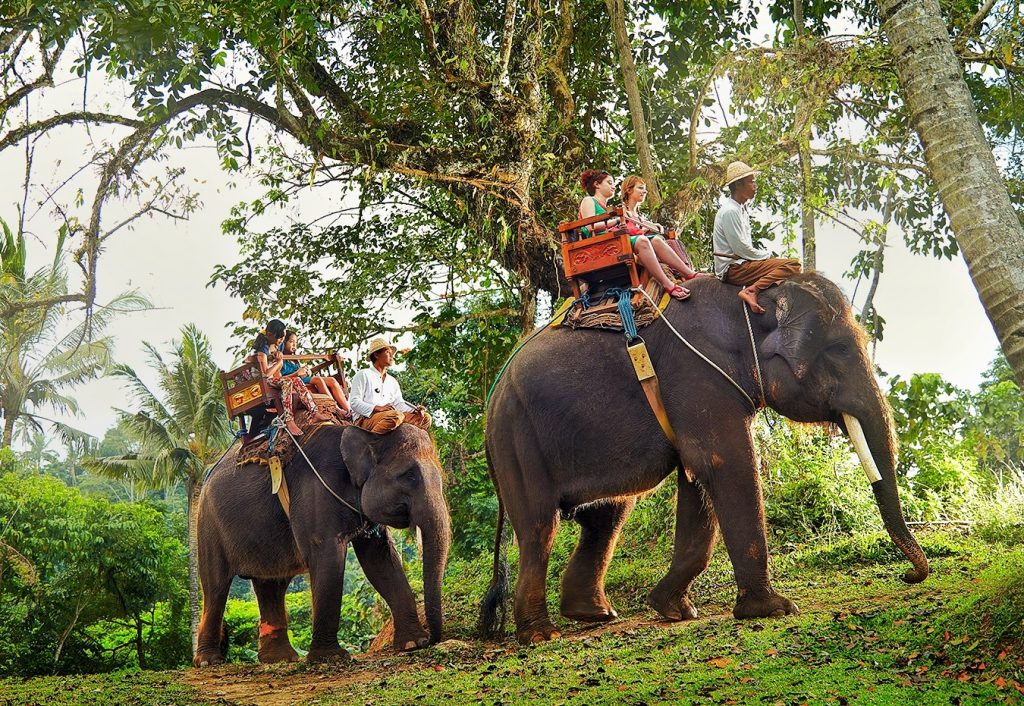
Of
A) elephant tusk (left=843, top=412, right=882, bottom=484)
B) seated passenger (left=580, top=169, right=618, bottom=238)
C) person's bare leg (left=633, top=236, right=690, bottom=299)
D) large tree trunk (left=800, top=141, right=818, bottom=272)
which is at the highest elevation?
large tree trunk (left=800, top=141, right=818, bottom=272)

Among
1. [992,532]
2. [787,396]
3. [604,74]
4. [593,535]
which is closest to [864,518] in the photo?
[992,532]

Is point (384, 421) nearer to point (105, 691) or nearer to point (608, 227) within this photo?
point (608, 227)

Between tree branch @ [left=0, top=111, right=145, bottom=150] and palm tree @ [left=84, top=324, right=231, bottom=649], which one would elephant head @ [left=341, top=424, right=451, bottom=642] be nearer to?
tree branch @ [left=0, top=111, right=145, bottom=150]

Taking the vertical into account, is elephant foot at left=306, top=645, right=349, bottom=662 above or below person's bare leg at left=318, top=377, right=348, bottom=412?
below

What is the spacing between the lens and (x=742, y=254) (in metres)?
8.29

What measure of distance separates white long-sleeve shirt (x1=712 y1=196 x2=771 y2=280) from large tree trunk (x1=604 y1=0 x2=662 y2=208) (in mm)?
3586

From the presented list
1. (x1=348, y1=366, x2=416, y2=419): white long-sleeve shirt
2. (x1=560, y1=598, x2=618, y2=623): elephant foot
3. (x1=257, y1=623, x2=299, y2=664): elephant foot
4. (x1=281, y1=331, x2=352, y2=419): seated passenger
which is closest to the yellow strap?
(x1=348, y1=366, x2=416, y2=419): white long-sleeve shirt

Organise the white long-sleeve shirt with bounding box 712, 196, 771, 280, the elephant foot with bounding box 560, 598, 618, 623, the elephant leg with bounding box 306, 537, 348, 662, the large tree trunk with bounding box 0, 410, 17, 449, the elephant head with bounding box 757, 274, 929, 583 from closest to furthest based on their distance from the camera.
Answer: the elephant head with bounding box 757, 274, 929, 583 → the white long-sleeve shirt with bounding box 712, 196, 771, 280 → the elephant foot with bounding box 560, 598, 618, 623 → the elephant leg with bounding box 306, 537, 348, 662 → the large tree trunk with bounding box 0, 410, 17, 449

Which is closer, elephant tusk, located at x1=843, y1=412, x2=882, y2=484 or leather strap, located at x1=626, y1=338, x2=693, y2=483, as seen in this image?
elephant tusk, located at x1=843, y1=412, x2=882, y2=484

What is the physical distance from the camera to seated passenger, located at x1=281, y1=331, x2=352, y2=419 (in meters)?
11.4

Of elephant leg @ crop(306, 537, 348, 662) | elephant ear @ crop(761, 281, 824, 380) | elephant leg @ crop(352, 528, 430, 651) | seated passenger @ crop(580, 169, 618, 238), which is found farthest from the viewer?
elephant leg @ crop(352, 528, 430, 651)

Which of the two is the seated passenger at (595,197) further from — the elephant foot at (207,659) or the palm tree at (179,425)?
the palm tree at (179,425)

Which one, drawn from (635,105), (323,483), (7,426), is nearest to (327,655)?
(323,483)

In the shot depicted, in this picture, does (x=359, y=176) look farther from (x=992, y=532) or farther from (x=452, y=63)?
(x=992, y=532)
